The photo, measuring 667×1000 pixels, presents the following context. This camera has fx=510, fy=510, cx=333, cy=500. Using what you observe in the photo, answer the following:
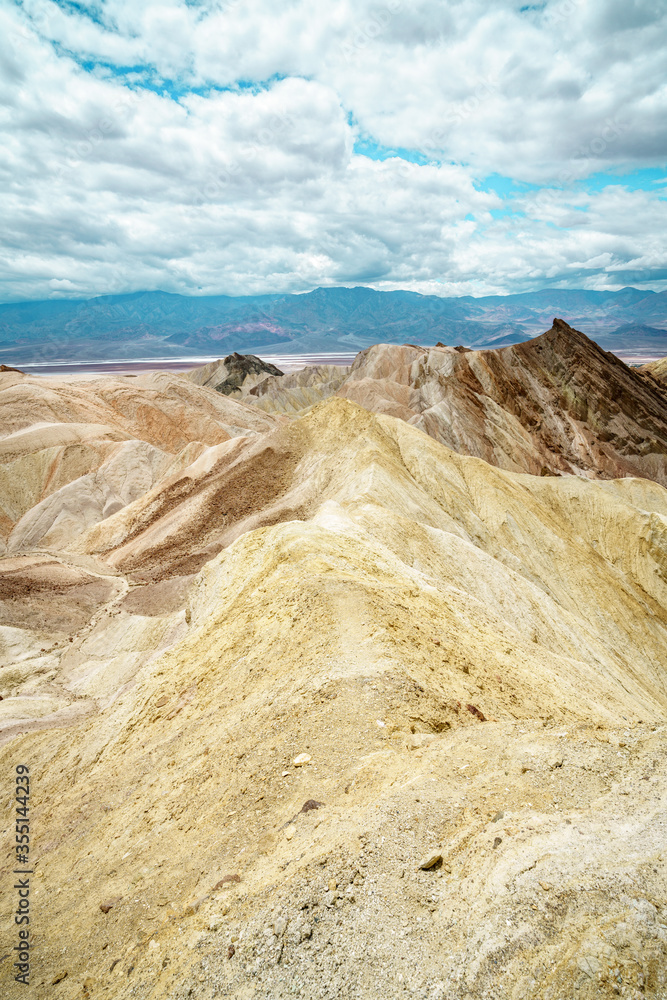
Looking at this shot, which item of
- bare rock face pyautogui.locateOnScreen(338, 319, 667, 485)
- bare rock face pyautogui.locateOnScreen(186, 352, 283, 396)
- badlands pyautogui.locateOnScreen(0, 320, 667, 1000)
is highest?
bare rock face pyautogui.locateOnScreen(186, 352, 283, 396)

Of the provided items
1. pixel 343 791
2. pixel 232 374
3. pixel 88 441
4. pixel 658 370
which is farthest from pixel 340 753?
pixel 232 374

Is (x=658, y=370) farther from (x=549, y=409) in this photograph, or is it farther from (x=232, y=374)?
(x=232, y=374)

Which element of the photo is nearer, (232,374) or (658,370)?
(658,370)

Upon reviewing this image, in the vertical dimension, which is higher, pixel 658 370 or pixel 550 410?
pixel 658 370

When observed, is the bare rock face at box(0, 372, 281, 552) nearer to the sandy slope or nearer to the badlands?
the badlands

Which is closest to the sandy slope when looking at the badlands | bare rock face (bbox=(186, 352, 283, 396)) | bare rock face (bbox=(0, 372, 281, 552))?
the badlands

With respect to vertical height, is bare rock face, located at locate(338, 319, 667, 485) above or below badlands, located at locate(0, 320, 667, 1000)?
above
